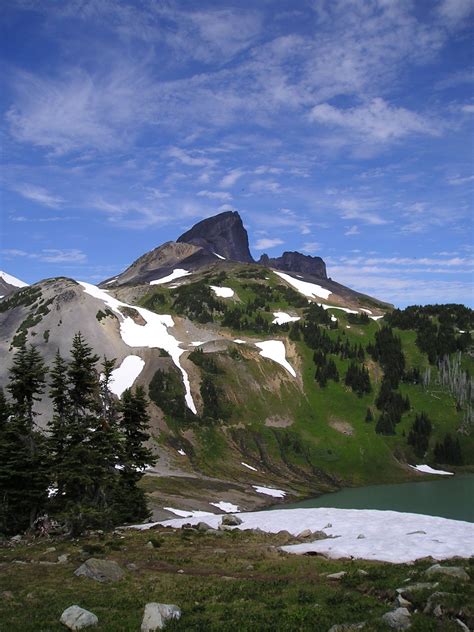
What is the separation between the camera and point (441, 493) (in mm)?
110000

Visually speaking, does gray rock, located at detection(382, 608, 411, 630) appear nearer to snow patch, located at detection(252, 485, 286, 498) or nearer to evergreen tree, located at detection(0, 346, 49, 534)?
evergreen tree, located at detection(0, 346, 49, 534)

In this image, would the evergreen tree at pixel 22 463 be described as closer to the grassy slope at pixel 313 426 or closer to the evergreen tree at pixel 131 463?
the evergreen tree at pixel 131 463

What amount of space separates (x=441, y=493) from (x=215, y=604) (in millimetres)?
104939

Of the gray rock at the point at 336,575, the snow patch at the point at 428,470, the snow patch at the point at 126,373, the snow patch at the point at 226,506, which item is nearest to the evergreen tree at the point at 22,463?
the gray rock at the point at 336,575

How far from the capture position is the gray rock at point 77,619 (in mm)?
17047

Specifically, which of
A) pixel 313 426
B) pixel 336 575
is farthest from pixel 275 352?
pixel 336 575

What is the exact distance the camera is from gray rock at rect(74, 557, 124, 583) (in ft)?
82.0

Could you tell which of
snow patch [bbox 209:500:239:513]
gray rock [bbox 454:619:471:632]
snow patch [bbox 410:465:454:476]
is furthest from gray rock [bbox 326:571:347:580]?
snow patch [bbox 410:465:454:476]

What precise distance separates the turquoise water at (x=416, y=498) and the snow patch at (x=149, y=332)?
51905 millimetres

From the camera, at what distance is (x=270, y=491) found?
4281 inches

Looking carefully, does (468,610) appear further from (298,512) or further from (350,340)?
(350,340)

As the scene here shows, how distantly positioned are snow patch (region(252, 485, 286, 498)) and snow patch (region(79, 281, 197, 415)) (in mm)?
40332

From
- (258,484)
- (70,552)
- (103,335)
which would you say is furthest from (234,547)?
(103,335)

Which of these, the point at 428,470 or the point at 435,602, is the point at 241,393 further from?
the point at 435,602
